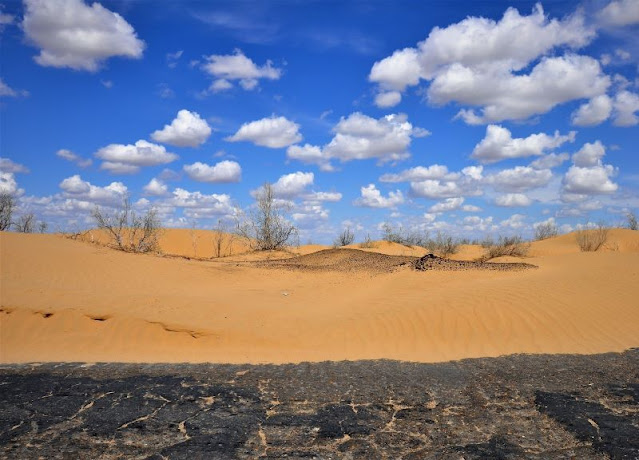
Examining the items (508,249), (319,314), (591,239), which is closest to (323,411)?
(319,314)

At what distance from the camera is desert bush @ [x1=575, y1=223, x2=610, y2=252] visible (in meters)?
22.2

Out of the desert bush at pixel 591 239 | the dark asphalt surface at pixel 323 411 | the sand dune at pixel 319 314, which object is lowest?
the dark asphalt surface at pixel 323 411

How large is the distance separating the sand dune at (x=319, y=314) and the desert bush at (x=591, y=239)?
10062mm

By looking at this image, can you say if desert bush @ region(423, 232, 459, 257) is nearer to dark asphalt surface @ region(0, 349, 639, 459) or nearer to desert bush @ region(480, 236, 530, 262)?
desert bush @ region(480, 236, 530, 262)

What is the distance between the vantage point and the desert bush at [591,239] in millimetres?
22172

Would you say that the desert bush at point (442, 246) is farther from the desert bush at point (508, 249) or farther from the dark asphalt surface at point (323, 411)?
the dark asphalt surface at point (323, 411)

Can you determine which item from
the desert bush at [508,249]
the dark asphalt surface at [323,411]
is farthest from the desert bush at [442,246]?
the dark asphalt surface at [323,411]

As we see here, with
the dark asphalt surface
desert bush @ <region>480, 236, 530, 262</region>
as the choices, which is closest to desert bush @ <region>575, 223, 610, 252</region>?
desert bush @ <region>480, 236, 530, 262</region>

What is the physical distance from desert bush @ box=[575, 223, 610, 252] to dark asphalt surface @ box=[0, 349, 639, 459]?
1790 cm

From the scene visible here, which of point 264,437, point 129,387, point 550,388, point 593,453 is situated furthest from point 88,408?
point 550,388

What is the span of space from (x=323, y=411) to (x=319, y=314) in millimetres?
4923

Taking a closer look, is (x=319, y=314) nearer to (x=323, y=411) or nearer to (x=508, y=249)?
(x=323, y=411)

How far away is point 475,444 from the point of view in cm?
399

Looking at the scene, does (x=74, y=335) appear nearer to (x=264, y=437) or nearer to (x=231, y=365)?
(x=231, y=365)
